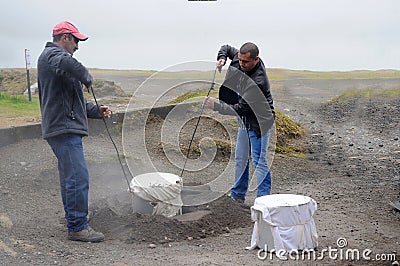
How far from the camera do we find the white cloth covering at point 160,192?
580 centimetres

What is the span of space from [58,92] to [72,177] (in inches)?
30.9

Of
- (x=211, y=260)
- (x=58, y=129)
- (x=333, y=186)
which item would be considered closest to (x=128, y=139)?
(x=333, y=186)

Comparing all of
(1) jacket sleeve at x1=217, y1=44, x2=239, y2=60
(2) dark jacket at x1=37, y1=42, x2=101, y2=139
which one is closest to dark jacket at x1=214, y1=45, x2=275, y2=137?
(1) jacket sleeve at x1=217, y1=44, x2=239, y2=60

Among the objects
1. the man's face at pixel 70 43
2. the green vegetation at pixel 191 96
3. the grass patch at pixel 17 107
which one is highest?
the man's face at pixel 70 43

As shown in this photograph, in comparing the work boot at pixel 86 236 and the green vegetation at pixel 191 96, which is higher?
the green vegetation at pixel 191 96

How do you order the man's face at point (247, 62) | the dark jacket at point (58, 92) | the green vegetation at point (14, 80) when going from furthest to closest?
1. the green vegetation at point (14, 80)
2. the man's face at point (247, 62)
3. the dark jacket at point (58, 92)

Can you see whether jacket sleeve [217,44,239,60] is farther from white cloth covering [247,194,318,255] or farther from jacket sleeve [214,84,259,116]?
white cloth covering [247,194,318,255]

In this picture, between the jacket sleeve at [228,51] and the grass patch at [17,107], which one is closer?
the jacket sleeve at [228,51]

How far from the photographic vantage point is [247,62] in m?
6.21

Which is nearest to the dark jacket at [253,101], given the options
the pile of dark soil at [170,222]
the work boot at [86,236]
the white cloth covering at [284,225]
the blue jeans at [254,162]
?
the blue jeans at [254,162]

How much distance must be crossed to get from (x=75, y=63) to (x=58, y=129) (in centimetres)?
63

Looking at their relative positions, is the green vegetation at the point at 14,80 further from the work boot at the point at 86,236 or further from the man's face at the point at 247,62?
the work boot at the point at 86,236

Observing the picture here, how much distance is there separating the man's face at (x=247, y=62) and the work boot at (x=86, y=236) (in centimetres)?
236

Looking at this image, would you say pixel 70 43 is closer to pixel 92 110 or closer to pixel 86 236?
pixel 92 110
